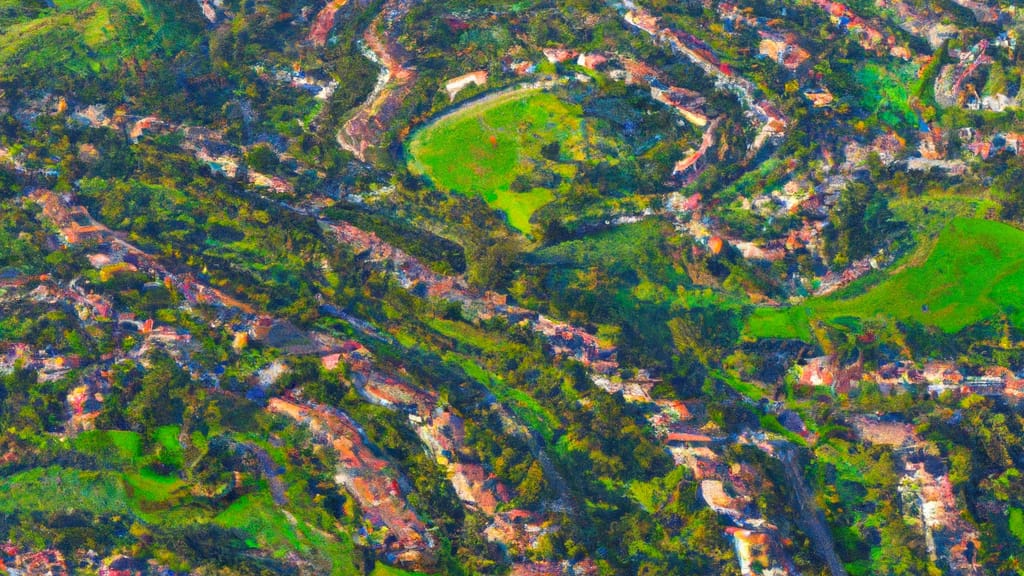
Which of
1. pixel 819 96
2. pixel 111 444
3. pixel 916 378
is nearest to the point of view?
pixel 111 444

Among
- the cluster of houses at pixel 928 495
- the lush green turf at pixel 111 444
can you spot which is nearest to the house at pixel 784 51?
the cluster of houses at pixel 928 495

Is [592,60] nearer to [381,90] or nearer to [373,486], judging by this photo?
[381,90]

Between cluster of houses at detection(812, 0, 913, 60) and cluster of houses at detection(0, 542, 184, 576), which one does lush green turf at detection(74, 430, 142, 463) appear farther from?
cluster of houses at detection(812, 0, 913, 60)

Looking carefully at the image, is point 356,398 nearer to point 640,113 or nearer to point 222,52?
point 640,113

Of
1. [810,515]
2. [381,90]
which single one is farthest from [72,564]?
[381,90]

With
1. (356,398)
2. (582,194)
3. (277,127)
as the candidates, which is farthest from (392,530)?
(277,127)

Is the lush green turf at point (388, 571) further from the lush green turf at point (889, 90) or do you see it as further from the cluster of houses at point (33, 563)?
the lush green turf at point (889, 90)
